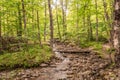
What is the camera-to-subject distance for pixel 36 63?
13828mm

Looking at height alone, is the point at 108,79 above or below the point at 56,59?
above

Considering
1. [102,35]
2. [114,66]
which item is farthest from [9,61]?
[102,35]

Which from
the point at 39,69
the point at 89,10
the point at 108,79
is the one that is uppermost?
the point at 89,10

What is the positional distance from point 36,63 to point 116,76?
8242mm

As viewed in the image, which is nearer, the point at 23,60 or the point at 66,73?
the point at 66,73

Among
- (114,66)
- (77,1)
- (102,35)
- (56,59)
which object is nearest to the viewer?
(114,66)

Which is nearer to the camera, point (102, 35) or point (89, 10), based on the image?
point (89, 10)

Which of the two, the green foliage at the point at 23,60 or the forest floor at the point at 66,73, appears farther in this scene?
the green foliage at the point at 23,60

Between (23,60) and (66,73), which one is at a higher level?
(23,60)

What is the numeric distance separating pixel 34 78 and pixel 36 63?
3.21 metres

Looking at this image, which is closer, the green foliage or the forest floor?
the forest floor

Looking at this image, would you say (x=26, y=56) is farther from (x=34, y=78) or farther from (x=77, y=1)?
(x=77, y=1)

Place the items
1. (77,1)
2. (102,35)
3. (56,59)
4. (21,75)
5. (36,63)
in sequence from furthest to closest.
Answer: (102,35), (77,1), (56,59), (36,63), (21,75)

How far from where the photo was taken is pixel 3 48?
1733 cm
